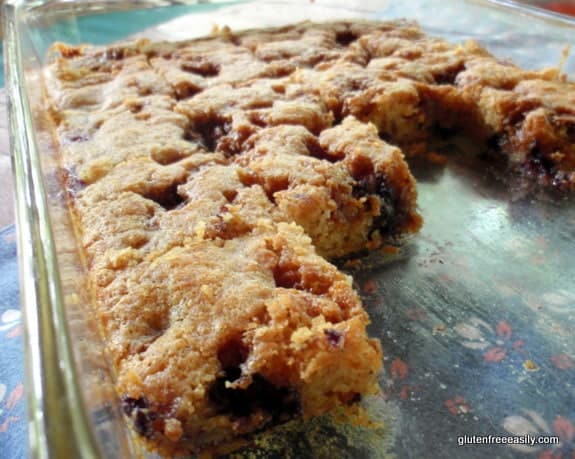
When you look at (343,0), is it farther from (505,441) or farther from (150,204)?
(505,441)

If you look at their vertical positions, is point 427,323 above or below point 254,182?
below

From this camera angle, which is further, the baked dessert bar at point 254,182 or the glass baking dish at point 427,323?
the baked dessert bar at point 254,182

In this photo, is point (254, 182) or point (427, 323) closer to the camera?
point (427, 323)

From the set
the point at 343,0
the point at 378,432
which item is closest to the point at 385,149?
the point at 378,432

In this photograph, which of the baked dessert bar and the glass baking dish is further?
the baked dessert bar
